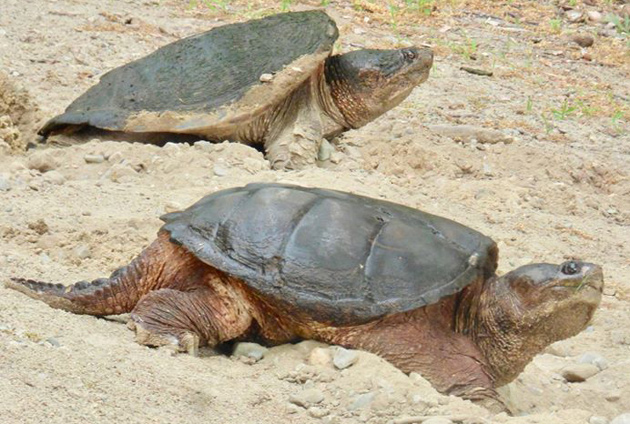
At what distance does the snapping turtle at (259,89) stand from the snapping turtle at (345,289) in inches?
97.1

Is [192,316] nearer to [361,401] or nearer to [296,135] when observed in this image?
[361,401]

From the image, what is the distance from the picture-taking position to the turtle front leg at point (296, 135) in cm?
611

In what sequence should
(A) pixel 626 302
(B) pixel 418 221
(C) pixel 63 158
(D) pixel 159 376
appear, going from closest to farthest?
1. (D) pixel 159 376
2. (B) pixel 418 221
3. (A) pixel 626 302
4. (C) pixel 63 158

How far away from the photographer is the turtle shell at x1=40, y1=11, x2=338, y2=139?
6.17 m

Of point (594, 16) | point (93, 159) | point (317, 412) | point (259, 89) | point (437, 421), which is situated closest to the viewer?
point (437, 421)

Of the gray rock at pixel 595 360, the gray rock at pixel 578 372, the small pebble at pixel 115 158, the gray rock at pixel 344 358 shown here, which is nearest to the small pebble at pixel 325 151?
the small pebble at pixel 115 158

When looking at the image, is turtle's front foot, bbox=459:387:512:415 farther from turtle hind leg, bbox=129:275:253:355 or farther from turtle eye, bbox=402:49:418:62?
turtle eye, bbox=402:49:418:62

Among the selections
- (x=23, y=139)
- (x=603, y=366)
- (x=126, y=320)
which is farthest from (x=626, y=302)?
(x=23, y=139)

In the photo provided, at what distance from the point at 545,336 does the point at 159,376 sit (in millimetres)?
1273

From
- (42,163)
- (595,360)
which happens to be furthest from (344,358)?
(42,163)

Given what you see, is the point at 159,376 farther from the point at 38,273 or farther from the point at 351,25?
the point at 351,25

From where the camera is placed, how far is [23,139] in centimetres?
Answer: 611

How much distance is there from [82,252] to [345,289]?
1282 millimetres

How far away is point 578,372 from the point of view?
4066 mm
